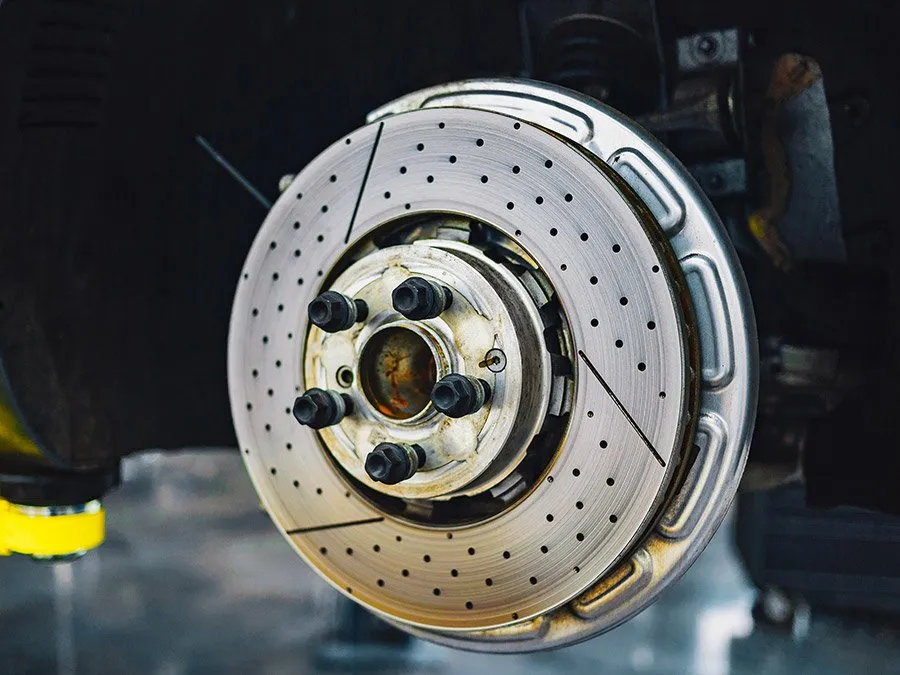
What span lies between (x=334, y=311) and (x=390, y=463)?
0.41ft

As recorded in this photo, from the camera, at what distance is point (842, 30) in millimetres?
846

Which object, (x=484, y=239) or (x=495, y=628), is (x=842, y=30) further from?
(x=495, y=628)

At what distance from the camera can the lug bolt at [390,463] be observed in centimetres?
66

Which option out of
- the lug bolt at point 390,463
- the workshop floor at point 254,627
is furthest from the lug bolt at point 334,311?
the workshop floor at point 254,627

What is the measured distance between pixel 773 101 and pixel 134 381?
31.3 inches

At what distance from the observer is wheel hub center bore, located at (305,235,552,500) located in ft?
2.14

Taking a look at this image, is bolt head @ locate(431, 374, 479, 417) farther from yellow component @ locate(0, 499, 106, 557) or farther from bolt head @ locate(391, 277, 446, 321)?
yellow component @ locate(0, 499, 106, 557)

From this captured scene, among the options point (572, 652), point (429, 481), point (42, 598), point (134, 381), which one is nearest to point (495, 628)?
point (429, 481)

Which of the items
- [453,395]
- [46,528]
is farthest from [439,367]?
[46,528]

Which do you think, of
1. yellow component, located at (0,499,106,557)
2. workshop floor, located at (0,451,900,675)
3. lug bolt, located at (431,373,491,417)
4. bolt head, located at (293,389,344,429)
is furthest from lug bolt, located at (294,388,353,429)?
workshop floor, located at (0,451,900,675)

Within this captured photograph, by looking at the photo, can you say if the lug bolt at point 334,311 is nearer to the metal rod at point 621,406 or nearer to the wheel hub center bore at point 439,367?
the wheel hub center bore at point 439,367

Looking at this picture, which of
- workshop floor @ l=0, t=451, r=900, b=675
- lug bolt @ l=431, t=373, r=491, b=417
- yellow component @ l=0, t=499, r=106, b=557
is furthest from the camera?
workshop floor @ l=0, t=451, r=900, b=675

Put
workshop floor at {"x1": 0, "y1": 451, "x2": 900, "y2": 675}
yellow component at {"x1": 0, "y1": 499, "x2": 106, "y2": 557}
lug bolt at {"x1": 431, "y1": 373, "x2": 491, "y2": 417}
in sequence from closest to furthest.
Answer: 1. lug bolt at {"x1": 431, "y1": 373, "x2": 491, "y2": 417}
2. yellow component at {"x1": 0, "y1": 499, "x2": 106, "y2": 557}
3. workshop floor at {"x1": 0, "y1": 451, "x2": 900, "y2": 675}

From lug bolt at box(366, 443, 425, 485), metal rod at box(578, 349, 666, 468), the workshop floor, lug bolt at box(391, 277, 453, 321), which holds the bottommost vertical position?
the workshop floor
